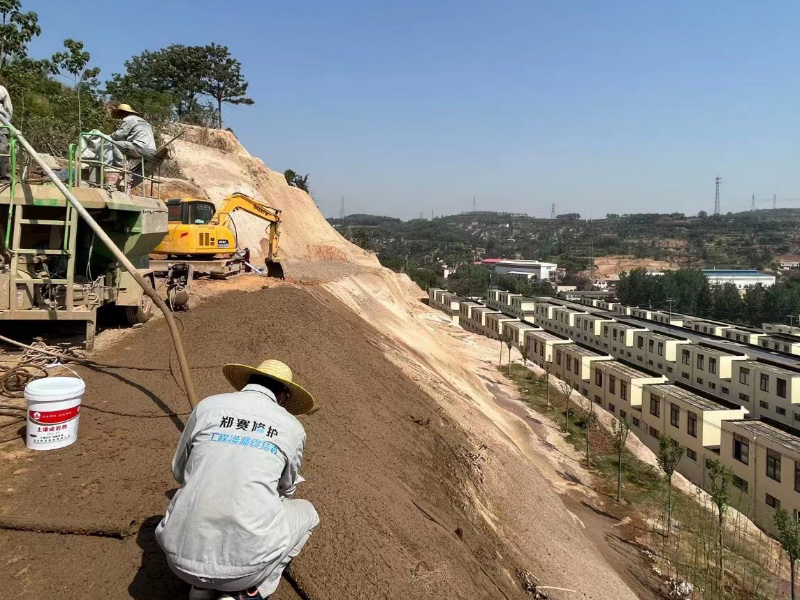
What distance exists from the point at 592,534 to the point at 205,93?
135 ft

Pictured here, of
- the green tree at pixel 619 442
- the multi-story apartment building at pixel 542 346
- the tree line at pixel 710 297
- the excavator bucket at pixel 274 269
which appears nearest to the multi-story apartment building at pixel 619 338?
the multi-story apartment building at pixel 542 346

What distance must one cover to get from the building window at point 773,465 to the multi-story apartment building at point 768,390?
8.05 metres

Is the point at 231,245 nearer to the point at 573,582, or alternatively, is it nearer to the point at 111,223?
the point at 111,223

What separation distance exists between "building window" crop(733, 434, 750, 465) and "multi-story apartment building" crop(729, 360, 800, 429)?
6.99 m

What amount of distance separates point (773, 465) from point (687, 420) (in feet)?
13.8

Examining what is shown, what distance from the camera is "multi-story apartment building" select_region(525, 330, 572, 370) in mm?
36156

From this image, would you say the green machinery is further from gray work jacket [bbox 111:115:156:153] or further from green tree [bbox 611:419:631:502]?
green tree [bbox 611:419:631:502]

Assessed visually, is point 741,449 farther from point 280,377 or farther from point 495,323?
point 495,323

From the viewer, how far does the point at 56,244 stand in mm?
8367

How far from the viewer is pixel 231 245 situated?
15617 millimetres

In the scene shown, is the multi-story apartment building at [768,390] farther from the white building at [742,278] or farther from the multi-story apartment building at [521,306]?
the white building at [742,278]

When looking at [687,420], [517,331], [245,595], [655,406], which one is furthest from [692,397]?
[245,595]

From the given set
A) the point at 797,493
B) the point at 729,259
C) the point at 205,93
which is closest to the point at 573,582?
the point at 797,493

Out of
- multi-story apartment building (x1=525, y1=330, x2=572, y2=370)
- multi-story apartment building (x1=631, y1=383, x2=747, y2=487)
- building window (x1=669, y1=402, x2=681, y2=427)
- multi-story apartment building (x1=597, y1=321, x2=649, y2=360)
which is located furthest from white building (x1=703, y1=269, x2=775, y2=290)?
building window (x1=669, y1=402, x2=681, y2=427)
